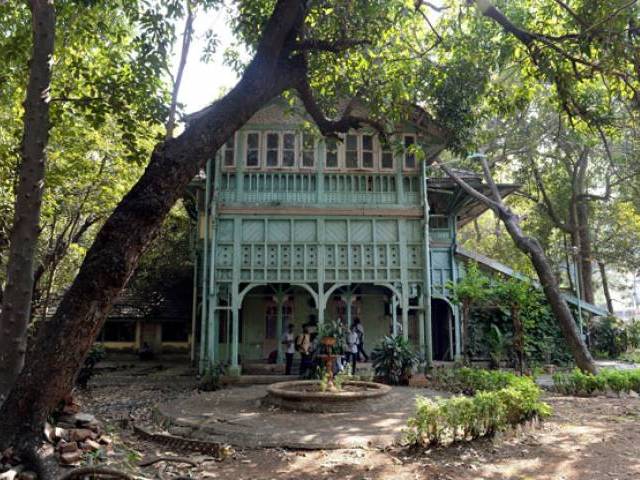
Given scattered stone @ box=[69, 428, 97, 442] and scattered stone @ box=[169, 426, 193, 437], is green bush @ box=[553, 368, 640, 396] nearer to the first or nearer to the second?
scattered stone @ box=[169, 426, 193, 437]

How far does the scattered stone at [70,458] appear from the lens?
215 inches

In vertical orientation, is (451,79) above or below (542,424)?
above

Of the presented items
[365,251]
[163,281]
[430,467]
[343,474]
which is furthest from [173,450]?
[163,281]

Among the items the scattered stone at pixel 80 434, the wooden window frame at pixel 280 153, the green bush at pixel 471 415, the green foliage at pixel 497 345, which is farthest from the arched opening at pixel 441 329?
the scattered stone at pixel 80 434

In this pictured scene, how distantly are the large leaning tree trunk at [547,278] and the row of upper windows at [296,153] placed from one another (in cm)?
342

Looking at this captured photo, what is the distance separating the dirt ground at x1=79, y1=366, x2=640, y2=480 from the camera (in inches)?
244

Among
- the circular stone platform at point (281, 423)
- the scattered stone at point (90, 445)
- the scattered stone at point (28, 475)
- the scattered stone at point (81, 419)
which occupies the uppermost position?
the scattered stone at point (81, 419)

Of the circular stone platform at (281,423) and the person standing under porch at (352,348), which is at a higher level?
the person standing under porch at (352,348)

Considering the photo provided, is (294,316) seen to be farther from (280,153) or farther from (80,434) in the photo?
(80,434)

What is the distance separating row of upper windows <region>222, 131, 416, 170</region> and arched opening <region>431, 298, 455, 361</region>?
273 inches

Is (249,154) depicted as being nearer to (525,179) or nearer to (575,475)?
(575,475)

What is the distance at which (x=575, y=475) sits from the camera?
20.0ft

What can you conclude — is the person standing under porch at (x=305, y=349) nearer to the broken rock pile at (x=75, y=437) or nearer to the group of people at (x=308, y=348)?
the group of people at (x=308, y=348)

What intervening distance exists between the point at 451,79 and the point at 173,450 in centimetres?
878
